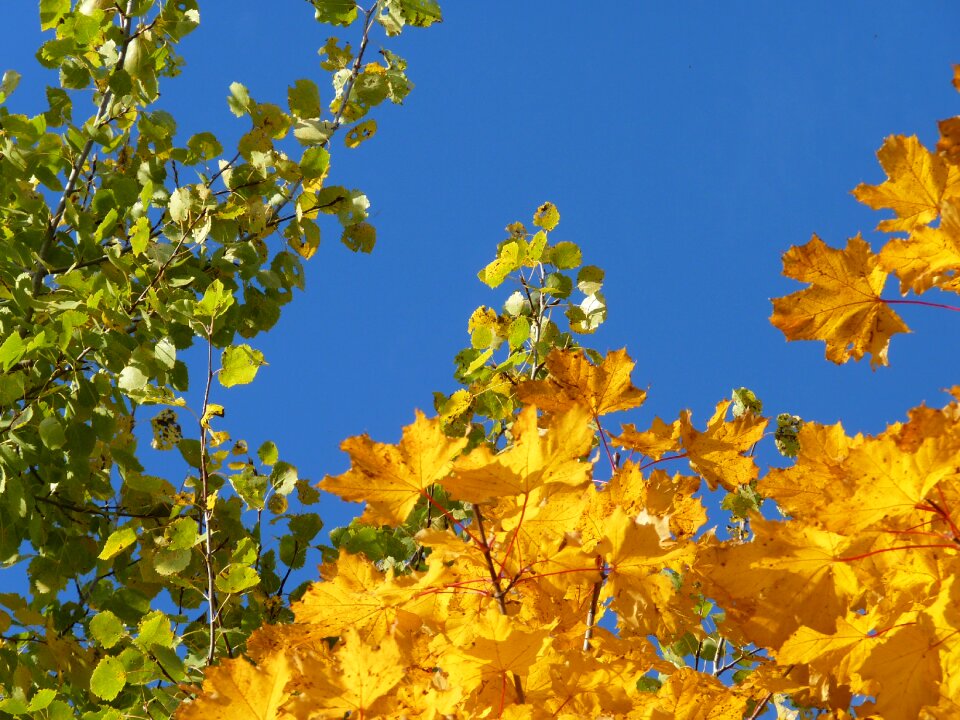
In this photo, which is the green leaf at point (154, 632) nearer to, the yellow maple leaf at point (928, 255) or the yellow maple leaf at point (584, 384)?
the yellow maple leaf at point (584, 384)

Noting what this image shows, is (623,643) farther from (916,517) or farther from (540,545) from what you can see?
(916,517)

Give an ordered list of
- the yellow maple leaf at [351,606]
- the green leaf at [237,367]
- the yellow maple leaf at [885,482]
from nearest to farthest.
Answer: the yellow maple leaf at [885,482] < the yellow maple leaf at [351,606] < the green leaf at [237,367]

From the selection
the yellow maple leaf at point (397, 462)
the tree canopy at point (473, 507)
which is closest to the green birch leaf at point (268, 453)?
the tree canopy at point (473, 507)

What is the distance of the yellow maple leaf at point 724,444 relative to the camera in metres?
1.43

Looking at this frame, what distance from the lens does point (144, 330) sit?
2877 mm

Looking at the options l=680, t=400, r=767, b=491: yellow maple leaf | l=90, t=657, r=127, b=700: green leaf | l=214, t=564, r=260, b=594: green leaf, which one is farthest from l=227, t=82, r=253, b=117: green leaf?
l=680, t=400, r=767, b=491: yellow maple leaf

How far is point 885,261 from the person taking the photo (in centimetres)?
121

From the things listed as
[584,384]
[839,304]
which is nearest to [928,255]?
[839,304]

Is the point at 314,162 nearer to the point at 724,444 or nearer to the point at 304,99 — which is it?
the point at 304,99

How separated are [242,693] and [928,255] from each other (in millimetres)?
1095

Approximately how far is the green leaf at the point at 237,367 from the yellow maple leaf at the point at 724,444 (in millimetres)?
1411

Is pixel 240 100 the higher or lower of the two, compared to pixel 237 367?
higher

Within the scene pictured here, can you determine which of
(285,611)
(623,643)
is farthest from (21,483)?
(623,643)

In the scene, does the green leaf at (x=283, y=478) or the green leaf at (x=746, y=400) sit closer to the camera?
the green leaf at (x=283, y=478)
